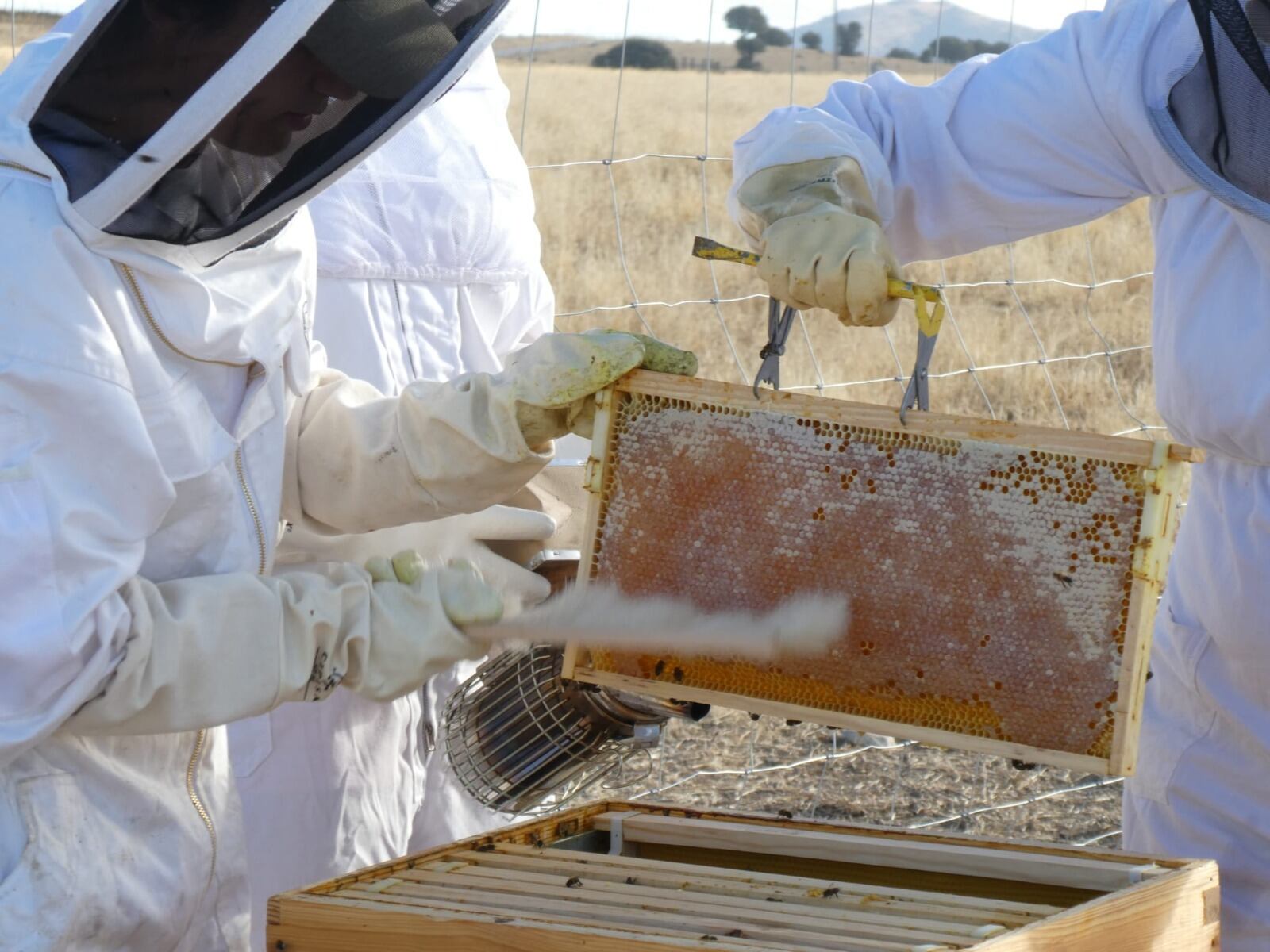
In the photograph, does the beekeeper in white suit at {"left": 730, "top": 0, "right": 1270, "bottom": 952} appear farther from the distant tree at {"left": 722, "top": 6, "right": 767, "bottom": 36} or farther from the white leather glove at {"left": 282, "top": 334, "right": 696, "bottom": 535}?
the distant tree at {"left": 722, "top": 6, "right": 767, "bottom": 36}

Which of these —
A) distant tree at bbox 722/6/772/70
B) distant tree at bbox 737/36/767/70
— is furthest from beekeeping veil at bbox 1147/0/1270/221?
distant tree at bbox 737/36/767/70

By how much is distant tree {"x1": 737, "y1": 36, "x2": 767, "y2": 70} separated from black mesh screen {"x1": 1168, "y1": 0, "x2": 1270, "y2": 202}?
31.2m

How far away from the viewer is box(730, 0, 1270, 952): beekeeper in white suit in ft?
7.00

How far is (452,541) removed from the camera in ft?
8.51

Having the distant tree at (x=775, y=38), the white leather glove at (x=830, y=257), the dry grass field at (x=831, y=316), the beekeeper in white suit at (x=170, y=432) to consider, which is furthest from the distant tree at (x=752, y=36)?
the beekeeper in white suit at (x=170, y=432)

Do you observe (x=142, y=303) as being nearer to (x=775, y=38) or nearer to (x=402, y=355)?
(x=402, y=355)

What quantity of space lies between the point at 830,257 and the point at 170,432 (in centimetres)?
96

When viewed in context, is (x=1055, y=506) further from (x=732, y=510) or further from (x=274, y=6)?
(x=274, y=6)

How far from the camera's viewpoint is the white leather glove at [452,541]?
2.49 m

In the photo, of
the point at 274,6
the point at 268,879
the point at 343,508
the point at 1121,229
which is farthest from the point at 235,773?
the point at 1121,229

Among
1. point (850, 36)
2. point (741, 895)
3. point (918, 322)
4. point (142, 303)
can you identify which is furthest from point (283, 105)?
point (850, 36)

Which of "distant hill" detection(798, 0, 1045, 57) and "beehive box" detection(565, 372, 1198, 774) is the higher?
"distant hill" detection(798, 0, 1045, 57)

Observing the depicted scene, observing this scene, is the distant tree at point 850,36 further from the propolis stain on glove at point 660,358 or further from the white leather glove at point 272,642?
the white leather glove at point 272,642

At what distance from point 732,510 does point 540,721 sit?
1.83ft
